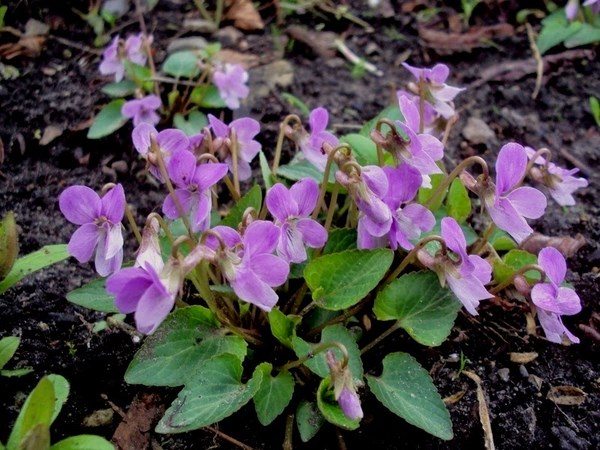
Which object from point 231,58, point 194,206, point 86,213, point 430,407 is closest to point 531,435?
point 430,407

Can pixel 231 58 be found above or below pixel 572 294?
below

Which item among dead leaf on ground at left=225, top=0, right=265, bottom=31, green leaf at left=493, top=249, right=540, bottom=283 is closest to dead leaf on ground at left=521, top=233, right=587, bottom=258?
green leaf at left=493, top=249, right=540, bottom=283

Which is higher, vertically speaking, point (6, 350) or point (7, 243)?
point (7, 243)

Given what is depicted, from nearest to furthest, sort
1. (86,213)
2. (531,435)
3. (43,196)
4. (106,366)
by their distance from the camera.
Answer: (86,213)
(531,435)
(106,366)
(43,196)

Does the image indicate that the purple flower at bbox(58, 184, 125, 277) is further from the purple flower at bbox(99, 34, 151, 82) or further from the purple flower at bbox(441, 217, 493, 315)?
the purple flower at bbox(99, 34, 151, 82)

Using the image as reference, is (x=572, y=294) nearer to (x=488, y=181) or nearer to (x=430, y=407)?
(x=488, y=181)

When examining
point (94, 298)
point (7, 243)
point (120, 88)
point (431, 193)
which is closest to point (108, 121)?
point (120, 88)

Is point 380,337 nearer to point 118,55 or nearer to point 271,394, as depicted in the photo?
point 271,394
